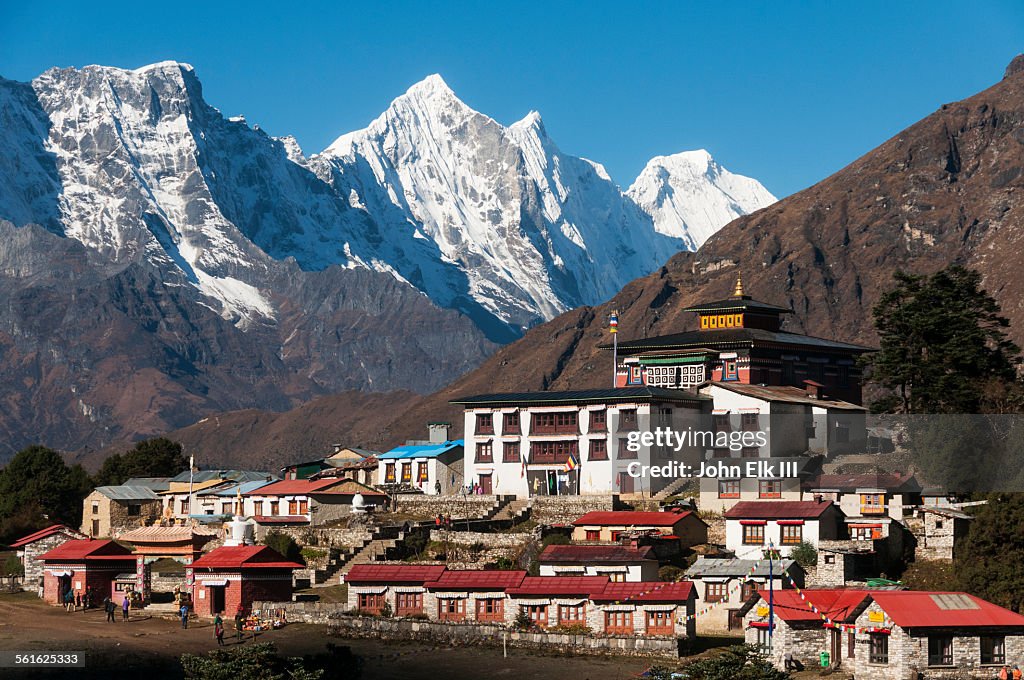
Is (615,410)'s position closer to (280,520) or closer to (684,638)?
(280,520)

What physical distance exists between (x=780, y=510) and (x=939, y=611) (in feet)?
70.2

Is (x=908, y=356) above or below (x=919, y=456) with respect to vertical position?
above

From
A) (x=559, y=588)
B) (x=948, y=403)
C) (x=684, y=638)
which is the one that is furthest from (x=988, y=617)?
(x=948, y=403)

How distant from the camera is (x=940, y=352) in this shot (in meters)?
107

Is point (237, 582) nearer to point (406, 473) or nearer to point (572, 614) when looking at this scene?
point (572, 614)

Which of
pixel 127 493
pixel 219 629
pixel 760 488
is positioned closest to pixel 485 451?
pixel 760 488

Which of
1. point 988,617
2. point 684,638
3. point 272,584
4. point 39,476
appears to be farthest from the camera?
point 39,476

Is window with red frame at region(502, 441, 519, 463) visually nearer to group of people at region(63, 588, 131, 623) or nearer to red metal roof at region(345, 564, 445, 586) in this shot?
red metal roof at region(345, 564, 445, 586)

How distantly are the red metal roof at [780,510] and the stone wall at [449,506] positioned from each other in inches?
819


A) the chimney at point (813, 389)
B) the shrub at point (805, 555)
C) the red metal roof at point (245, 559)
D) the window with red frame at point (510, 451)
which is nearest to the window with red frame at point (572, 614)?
the shrub at point (805, 555)

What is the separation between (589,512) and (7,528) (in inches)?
1971

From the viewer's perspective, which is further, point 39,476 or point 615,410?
point 39,476

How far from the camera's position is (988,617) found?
6706cm

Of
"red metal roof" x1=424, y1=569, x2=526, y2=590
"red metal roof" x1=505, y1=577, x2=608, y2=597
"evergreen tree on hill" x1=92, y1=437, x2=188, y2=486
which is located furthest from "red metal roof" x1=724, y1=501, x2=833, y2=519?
"evergreen tree on hill" x1=92, y1=437, x2=188, y2=486
